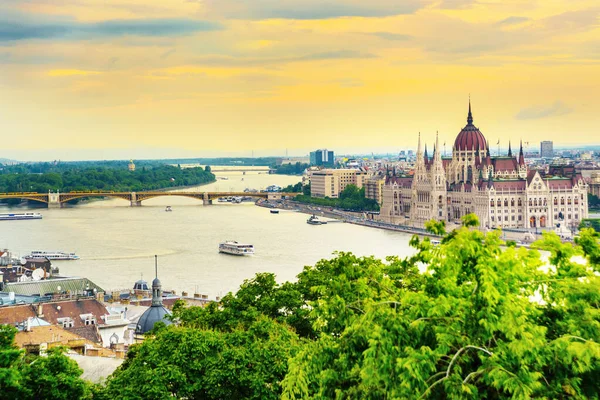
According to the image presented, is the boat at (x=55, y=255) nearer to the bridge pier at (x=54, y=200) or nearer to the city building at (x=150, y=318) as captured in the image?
the city building at (x=150, y=318)

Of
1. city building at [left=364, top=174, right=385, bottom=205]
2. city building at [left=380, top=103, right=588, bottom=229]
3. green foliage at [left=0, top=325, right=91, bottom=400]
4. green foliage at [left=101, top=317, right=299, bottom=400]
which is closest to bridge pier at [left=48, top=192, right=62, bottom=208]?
city building at [left=364, top=174, right=385, bottom=205]

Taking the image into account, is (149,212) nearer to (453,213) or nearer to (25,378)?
(453,213)

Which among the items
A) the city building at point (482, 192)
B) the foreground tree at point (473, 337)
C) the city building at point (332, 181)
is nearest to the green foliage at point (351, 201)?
the city building at point (482, 192)

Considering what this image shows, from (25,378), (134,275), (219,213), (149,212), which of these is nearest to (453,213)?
(219,213)

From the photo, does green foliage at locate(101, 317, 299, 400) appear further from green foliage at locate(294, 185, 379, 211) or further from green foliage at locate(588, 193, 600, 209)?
green foliage at locate(588, 193, 600, 209)

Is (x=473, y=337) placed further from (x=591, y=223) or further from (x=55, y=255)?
(x=591, y=223)

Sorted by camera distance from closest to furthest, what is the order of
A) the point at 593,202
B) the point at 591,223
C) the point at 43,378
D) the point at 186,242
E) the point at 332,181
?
the point at 43,378 → the point at 186,242 → the point at 591,223 → the point at 593,202 → the point at 332,181

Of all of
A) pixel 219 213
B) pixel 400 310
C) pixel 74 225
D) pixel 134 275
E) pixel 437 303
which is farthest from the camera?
pixel 219 213

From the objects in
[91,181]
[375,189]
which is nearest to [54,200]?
[91,181]
